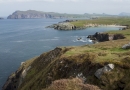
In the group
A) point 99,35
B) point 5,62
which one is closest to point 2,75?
point 5,62

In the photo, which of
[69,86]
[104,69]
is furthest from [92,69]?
[69,86]

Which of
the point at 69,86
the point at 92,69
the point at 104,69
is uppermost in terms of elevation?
the point at 69,86

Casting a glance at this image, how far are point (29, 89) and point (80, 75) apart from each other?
1227 centimetres

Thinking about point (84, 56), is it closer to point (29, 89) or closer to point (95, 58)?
point (95, 58)

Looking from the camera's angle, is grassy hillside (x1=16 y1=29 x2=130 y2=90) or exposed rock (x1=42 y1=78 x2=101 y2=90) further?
grassy hillside (x1=16 y1=29 x2=130 y2=90)

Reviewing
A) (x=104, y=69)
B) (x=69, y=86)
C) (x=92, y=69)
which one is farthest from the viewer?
(x=92, y=69)

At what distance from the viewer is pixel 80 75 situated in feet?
120

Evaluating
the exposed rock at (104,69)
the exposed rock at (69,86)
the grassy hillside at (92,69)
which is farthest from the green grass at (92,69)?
the exposed rock at (69,86)

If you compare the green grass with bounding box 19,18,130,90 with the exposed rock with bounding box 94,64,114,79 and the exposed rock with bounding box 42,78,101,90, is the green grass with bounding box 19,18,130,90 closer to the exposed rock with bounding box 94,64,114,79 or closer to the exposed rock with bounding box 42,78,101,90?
the exposed rock with bounding box 94,64,114,79

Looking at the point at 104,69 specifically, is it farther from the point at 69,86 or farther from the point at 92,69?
the point at 69,86

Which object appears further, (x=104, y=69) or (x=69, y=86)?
(x=104, y=69)

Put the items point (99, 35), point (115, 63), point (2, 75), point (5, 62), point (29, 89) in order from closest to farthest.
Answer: point (115, 63), point (29, 89), point (2, 75), point (5, 62), point (99, 35)

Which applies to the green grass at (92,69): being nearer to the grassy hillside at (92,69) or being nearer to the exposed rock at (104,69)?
the grassy hillside at (92,69)

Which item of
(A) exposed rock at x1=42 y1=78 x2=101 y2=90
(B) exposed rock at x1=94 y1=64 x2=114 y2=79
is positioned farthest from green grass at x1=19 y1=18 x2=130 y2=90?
Answer: (A) exposed rock at x1=42 y1=78 x2=101 y2=90
